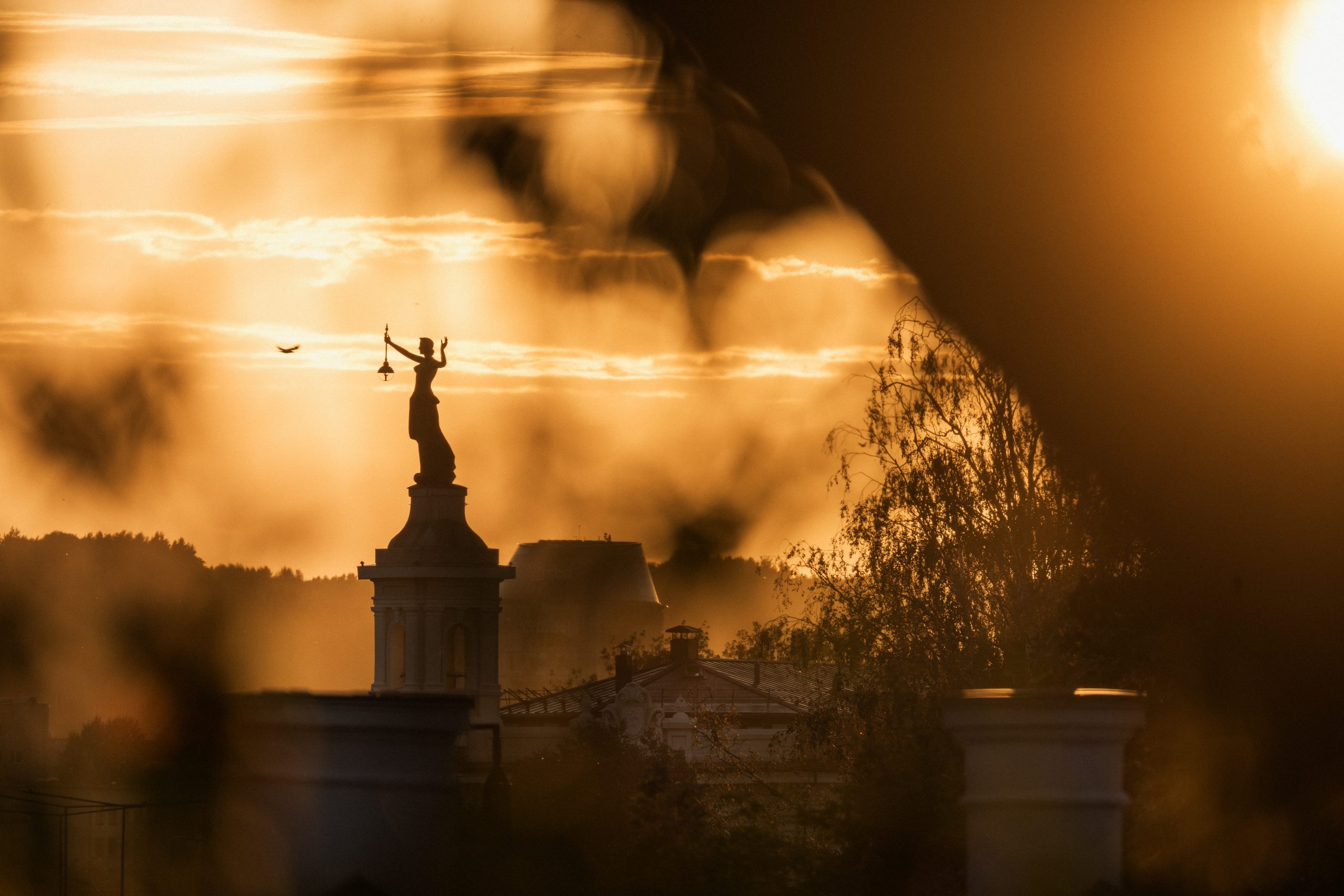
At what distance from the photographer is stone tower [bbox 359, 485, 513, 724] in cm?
2984

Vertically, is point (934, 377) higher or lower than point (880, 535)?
higher

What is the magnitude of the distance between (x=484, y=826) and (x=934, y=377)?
14049 mm

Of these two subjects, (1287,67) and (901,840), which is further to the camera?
(1287,67)

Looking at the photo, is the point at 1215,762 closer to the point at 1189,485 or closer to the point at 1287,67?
the point at 1189,485

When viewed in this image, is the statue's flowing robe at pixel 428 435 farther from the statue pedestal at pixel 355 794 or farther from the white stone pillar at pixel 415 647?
the statue pedestal at pixel 355 794

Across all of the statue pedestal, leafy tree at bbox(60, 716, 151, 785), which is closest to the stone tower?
leafy tree at bbox(60, 716, 151, 785)

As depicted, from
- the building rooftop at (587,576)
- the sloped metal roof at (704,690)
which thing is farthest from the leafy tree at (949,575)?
the building rooftop at (587,576)

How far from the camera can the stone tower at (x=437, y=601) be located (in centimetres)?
2984

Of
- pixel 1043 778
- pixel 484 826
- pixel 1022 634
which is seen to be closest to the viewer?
pixel 1043 778

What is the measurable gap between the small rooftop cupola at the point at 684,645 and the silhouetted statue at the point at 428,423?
30050 millimetres

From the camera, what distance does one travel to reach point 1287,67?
428 inches

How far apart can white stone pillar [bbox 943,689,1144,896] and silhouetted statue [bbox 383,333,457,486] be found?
23.8 meters

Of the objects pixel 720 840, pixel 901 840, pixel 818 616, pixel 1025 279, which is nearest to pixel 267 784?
pixel 720 840

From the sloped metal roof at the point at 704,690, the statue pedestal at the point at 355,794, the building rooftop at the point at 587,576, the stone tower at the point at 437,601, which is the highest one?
the building rooftop at the point at 587,576
